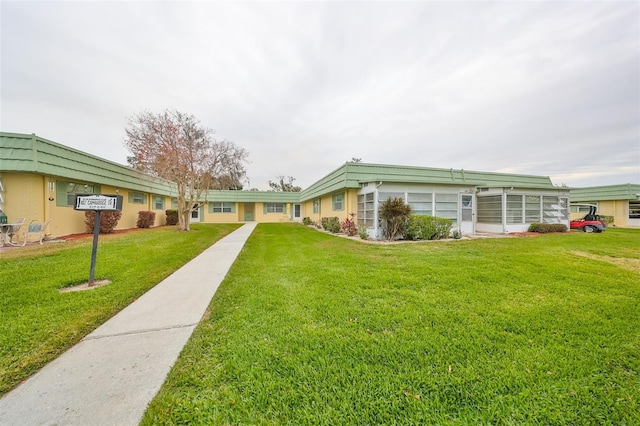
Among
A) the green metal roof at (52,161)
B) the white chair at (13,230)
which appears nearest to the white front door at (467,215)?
the green metal roof at (52,161)

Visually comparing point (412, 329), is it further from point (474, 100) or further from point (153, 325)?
point (474, 100)

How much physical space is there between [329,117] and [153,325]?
1651 cm

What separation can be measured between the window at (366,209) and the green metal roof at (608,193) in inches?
697

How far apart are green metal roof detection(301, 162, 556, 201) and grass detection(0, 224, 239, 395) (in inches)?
330

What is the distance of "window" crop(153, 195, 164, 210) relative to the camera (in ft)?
63.5

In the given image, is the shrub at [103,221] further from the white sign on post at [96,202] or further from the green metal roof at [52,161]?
the white sign on post at [96,202]

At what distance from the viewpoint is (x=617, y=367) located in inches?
88.2

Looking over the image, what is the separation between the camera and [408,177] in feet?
47.4

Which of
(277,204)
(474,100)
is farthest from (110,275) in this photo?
(277,204)

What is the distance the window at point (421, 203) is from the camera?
12.6 metres

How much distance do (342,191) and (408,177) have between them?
399cm

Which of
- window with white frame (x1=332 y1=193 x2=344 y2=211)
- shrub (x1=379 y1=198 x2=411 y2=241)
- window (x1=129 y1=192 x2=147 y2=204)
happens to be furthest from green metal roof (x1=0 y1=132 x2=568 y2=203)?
shrub (x1=379 y1=198 x2=411 y2=241)

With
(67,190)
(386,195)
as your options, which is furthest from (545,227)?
(67,190)

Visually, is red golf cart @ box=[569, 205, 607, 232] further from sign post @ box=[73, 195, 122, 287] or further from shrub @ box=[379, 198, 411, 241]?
sign post @ box=[73, 195, 122, 287]
